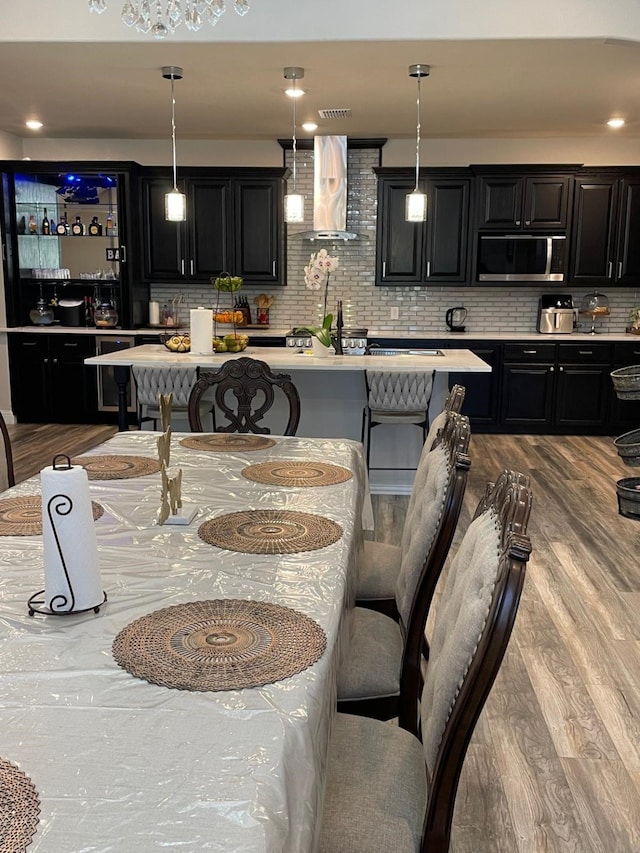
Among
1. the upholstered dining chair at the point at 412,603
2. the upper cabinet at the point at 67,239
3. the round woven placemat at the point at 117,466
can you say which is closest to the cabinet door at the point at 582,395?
the upper cabinet at the point at 67,239

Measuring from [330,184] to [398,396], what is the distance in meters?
3.16

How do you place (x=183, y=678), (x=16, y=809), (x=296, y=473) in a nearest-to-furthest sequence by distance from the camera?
(x=16, y=809), (x=183, y=678), (x=296, y=473)

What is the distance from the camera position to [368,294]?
778cm

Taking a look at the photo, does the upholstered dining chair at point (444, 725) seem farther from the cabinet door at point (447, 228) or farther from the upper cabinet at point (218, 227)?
the upper cabinet at point (218, 227)

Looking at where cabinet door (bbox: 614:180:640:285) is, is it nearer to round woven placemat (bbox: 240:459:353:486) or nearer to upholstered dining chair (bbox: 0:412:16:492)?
round woven placemat (bbox: 240:459:353:486)

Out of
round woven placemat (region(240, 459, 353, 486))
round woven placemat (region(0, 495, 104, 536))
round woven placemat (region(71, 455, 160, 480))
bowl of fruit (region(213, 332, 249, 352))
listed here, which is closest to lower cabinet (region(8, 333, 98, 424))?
bowl of fruit (region(213, 332, 249, 352))

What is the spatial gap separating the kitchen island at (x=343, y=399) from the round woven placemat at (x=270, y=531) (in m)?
2.78

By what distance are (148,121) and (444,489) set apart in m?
6.03

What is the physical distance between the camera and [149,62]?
474 centimetres

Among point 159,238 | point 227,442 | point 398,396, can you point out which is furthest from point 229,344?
point 159,238

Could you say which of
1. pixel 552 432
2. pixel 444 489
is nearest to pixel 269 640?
pixel 444 489

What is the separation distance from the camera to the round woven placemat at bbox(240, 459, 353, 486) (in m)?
2.45

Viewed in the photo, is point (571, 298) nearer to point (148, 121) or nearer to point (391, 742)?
point (148, 121)

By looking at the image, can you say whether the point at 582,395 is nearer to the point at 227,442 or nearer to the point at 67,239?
the point at 227,442
